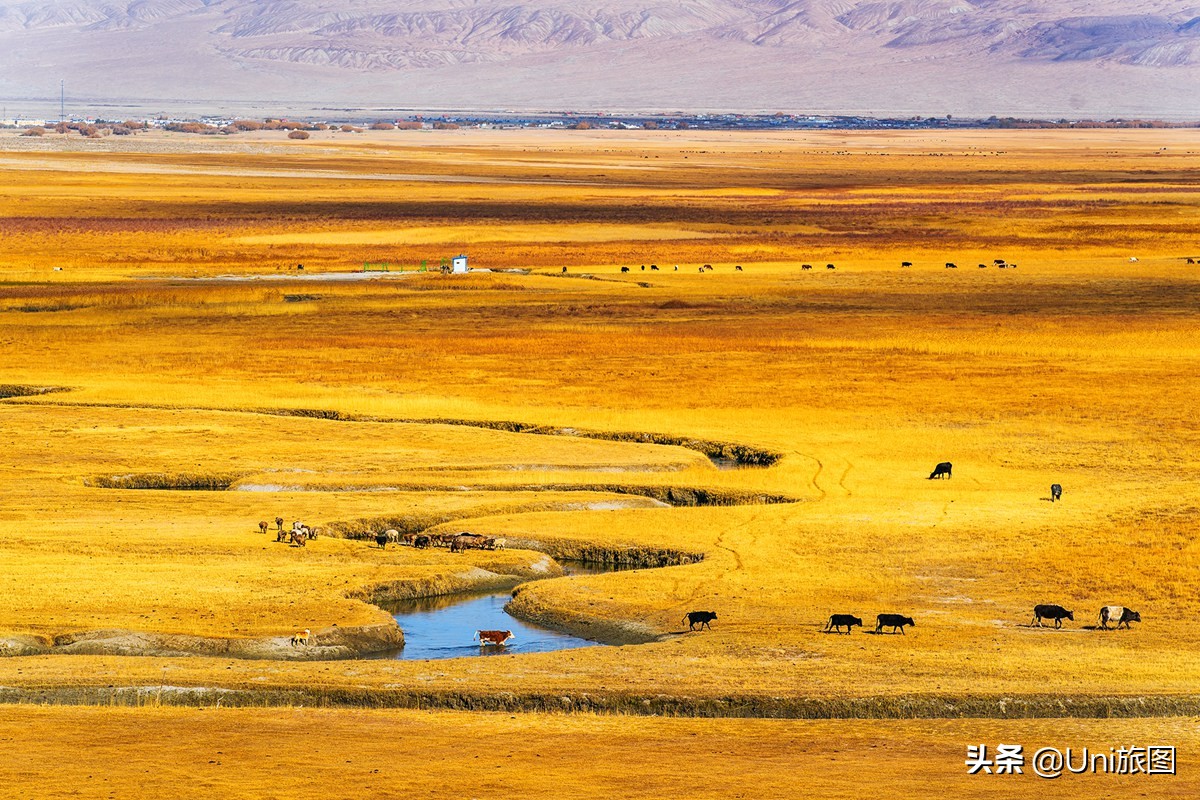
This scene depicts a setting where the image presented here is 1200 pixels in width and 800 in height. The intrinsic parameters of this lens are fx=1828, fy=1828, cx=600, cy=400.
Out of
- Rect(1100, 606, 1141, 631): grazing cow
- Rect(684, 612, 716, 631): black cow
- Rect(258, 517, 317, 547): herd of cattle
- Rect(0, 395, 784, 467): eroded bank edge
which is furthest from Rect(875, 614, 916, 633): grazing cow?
Rect(0, 395, 784, 467): eroded bank edge

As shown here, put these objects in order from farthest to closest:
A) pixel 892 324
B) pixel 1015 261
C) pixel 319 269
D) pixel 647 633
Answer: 1. pixel 1015 261
2. pixel 319 269
3. pixel 892 324
4. pixel 647 633

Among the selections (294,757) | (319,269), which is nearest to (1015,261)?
(319,269)

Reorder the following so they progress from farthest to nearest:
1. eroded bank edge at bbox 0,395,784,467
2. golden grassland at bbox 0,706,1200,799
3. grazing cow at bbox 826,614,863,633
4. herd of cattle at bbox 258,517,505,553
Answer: eroded bank edge at bbox 0,395,784,467
herd of cattle at bbox 258,517,505,553
grazing cow at bbox 826,614,863,633
golden grassland at bbox 0,706,1200,799

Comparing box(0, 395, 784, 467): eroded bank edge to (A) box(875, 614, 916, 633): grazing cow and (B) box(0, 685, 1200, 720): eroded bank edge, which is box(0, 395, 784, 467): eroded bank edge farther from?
(B) box(0, 685, 1200, 720): eroded bank edge

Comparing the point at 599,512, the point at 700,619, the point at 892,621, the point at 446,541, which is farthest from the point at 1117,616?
the point at 446,541

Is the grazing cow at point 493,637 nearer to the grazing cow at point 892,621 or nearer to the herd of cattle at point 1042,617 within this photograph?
the herd of cattle at point 1042,617

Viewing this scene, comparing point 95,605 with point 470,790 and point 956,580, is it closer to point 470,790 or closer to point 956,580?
point 470,790
